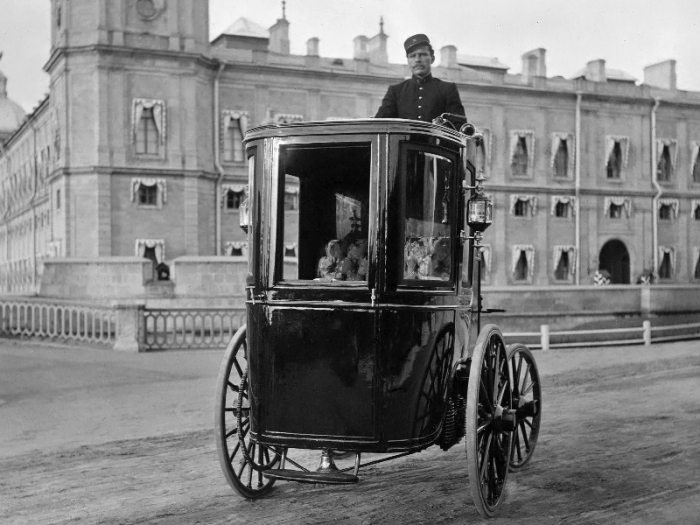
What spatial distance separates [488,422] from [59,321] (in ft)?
43.6

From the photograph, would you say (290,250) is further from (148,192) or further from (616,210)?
(616,210)

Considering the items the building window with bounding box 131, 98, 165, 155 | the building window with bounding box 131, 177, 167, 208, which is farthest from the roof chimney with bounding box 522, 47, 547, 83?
the building window with bounding box 131, 177, 167, 208

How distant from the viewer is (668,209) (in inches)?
1737

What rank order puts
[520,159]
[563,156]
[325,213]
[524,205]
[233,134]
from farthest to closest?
[563,156] → [520,159] → [524,205] → [233,134] → [325,213]

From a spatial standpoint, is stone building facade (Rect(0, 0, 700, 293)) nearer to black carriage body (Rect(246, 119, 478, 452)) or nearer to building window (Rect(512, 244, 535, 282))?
building window (Rect(512, 244, 535, 282))

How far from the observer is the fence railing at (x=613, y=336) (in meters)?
16.8

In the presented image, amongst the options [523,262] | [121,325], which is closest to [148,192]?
[523,262]

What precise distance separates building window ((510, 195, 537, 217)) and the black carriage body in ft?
119

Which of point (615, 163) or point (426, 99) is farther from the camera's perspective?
point (615, 163)

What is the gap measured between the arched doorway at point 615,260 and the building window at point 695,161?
5965mm

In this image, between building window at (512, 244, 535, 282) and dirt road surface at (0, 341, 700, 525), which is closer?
dirt road surface at (0, 341, 700, 525)

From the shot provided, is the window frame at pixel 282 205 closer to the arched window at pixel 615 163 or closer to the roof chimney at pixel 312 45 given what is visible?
the roof chimney at pixel 312 45

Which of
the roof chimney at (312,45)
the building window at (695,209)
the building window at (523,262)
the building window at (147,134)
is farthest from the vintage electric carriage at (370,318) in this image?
the building window at (695,209)

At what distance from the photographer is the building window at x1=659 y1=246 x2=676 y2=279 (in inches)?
1707
